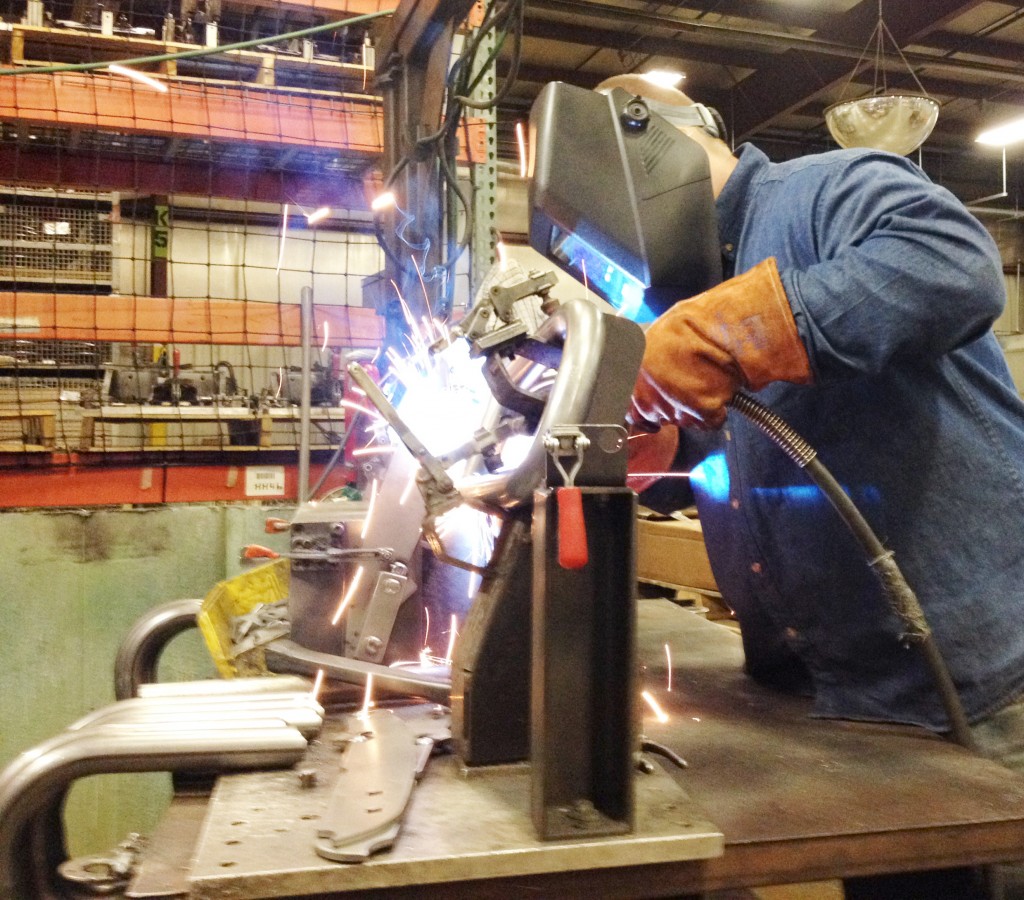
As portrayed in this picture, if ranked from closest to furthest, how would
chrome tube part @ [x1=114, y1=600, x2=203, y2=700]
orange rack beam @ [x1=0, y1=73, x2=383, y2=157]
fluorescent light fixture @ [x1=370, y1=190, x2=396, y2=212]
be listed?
1. chrome tube part @ [x1=114, y1=600, x2=203, y2=700]
2. fluorescent light fixture @ [x1=370, y1=190, x2=396, y2=212]
3. orange rack beam @ [x1=0, y1=73, x2=383, y2=157]

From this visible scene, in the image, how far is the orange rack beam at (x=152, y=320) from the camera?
297 cm

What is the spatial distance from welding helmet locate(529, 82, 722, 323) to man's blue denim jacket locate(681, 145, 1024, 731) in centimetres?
9

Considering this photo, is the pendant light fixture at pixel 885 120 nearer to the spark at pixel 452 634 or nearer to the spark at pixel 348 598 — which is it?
the spark at pixel 452 634

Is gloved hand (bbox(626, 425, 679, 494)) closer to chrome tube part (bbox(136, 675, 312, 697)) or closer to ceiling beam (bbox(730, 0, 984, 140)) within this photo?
chrome tube part (bbox(136, 675, 312, 697))

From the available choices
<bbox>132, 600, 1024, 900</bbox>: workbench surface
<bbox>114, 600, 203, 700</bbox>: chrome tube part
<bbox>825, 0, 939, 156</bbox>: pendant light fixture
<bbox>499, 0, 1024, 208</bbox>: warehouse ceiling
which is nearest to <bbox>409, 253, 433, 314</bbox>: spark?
<bbox>114, 600, 203, 700</bbox>: chrome tube part

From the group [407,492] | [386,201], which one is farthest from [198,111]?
[407,492]

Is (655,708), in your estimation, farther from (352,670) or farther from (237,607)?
(237,607)

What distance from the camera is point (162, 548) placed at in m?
2.88

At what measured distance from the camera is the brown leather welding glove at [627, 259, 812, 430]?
3.39 feet

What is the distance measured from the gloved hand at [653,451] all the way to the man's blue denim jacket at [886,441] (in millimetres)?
258

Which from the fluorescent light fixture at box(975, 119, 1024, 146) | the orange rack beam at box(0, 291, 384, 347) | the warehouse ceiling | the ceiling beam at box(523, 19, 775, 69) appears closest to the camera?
the orange rack beam at box(0, 291, 384, 347)

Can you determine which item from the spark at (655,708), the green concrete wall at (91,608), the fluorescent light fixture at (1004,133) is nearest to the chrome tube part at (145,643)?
the spark at (655,708)

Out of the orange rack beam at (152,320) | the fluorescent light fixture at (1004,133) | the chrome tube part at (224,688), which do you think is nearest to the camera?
the chrome tube part at (224,688)

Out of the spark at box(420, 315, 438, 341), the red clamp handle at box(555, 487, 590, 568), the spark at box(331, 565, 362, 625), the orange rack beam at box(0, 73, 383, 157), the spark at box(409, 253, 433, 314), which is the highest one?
the orange rack beam at box(0, 73, 383, 157)
